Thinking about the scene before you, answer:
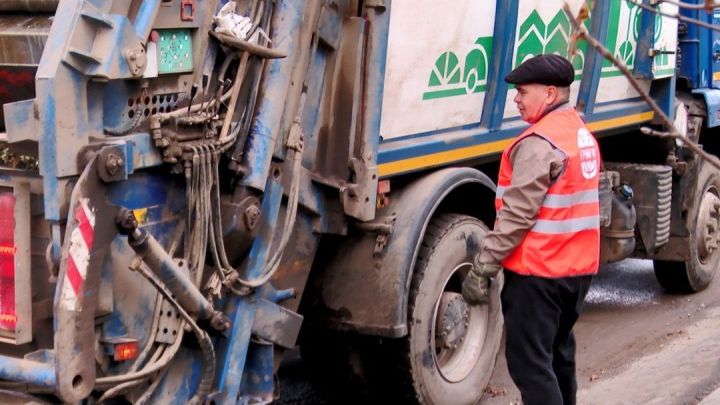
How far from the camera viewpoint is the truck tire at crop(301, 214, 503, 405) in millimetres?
4496

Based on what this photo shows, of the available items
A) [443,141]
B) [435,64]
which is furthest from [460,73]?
[443,141]

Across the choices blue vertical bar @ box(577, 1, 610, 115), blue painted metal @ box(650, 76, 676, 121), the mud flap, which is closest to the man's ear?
the mud flap

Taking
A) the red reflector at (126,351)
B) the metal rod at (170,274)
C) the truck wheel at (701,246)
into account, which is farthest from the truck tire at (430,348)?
the truck wheel at (701,246)

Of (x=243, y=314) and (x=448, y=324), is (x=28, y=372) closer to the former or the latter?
(x=243, y=314)

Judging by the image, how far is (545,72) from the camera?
3.88 meters

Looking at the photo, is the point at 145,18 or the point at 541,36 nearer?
the point at 145,18

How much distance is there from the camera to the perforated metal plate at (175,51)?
330 centimetres

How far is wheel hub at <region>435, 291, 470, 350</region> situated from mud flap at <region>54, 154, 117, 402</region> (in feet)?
6.48

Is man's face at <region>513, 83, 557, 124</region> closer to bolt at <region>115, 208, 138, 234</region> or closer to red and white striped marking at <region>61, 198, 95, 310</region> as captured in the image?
bolt at <region>115, 208, 138, 234</region>

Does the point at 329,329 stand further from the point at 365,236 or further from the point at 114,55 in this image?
the point at 114,55

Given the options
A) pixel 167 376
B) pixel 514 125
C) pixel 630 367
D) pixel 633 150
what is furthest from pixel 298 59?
pixel 633 150

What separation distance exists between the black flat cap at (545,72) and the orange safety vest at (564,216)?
0.13m

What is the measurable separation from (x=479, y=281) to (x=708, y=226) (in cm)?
380

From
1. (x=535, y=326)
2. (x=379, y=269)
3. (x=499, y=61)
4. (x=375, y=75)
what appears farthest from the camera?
(x=499, y=61)
